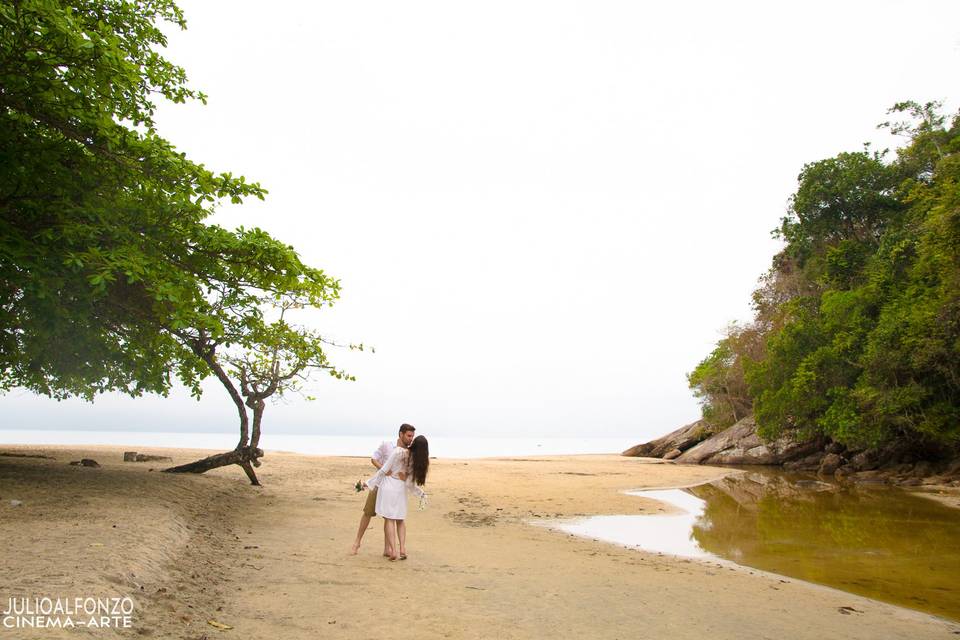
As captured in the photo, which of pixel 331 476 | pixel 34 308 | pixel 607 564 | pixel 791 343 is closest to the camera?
pixel 607 564

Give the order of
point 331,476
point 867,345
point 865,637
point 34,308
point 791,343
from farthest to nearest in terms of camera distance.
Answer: point 791,343
point 867,345
point 331,476
point 34,308
point 865,637

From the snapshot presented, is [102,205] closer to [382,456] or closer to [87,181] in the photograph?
[87,181]

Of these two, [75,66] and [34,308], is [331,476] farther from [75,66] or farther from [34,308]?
[75,66]

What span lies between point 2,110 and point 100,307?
4.48m

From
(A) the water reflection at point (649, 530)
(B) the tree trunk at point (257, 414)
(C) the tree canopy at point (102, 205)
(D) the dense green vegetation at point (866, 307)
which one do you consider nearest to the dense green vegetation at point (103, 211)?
(C) the tree canopy at point (102, 205)

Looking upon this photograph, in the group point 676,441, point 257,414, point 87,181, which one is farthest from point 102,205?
point 676,441

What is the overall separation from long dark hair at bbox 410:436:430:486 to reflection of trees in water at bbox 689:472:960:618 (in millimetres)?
5796

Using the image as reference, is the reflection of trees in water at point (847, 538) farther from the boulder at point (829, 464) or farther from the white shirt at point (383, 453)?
the boulder at point (829, 464)

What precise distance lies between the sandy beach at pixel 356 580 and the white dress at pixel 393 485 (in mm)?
717

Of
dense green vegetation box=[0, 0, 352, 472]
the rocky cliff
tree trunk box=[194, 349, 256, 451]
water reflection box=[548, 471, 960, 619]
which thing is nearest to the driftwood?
tree trunk box=[194, 349, 256, 451]

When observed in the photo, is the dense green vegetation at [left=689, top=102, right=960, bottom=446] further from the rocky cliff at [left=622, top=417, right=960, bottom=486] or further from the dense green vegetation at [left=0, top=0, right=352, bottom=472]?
the dense green vegetation at [left=0, top=0, right=352, bottom=472]

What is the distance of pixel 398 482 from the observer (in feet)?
27.6

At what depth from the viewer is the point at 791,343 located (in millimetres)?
31469

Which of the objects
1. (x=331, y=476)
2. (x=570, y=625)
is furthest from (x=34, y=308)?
(x=331, y=476)
